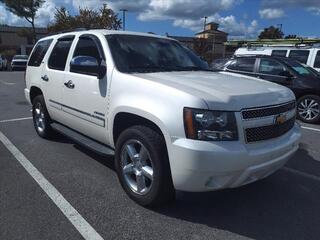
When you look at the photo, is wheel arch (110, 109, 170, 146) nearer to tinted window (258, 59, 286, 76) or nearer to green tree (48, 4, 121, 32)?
tinted window (258, 59, 286, 76)

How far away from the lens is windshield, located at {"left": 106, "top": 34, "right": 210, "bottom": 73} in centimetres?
450

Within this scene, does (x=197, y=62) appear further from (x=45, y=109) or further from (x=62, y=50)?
(x=45, y=109)

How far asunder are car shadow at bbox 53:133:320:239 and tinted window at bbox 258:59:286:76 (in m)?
5.38

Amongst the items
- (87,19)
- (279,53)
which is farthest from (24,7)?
(279,53)

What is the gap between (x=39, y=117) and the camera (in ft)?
22.1

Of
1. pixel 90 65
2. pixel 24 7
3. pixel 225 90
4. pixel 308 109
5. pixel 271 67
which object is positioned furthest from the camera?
pixel 24 7

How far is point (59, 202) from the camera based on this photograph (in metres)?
4.05

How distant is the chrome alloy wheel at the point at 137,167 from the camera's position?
3.88 meters

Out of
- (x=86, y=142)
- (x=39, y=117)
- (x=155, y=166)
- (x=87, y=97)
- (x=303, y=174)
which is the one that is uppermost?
(x=87, y=97)

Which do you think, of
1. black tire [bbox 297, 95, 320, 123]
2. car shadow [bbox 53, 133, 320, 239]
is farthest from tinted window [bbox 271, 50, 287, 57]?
car shadow [bbox 53, 133, 320, 239]

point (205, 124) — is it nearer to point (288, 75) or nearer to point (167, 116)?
point (167, 116)

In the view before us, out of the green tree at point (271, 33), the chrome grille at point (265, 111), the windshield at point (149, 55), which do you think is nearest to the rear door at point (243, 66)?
the windshield at point (149, 55)

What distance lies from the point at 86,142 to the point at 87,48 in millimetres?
1266

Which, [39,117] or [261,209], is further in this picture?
[39,117]
